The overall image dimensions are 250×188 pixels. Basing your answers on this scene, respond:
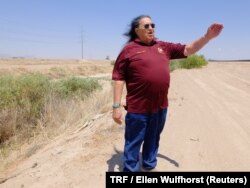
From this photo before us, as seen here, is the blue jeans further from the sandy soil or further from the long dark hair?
the long dark hair

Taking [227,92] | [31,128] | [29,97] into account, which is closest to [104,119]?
[31,128]

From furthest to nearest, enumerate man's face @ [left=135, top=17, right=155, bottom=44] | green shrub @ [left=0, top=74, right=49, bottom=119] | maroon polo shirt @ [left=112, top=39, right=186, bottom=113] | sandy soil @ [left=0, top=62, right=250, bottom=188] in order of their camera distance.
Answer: green shrub @ [left=0, top=74, right=49, bottom=119]
sandy soil @ [left=0, top=62, right=250, bottom=188]
man's face @ [left=135, top=17, right=155, bottom=44]
maroon polo shirt @ [left=112, top=39, right=186, bottom=113]

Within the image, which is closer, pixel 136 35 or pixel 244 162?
pixel 136 35

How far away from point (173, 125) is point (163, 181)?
133 inches

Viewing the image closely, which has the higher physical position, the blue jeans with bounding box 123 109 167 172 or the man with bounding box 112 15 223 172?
the man with bounding box 112 15 223 172

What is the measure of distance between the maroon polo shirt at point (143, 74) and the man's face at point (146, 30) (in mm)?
76

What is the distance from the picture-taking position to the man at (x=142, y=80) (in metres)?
4.81

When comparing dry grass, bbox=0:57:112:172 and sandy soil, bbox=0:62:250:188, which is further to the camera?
dry grass, bbox=0:57:112:172

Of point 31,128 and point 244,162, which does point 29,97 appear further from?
point 244,162

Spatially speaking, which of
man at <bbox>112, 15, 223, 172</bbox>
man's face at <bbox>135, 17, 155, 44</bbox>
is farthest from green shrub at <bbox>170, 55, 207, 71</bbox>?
man's face at <bbox>135, 17, 155, 44</bbox>

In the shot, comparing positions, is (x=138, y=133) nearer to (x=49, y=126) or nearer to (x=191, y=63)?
(x=49, y=126)

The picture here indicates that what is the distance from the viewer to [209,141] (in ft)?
22.9

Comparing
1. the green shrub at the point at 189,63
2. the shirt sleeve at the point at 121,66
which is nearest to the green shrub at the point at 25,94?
the shirt sleeve at the point at 121,66

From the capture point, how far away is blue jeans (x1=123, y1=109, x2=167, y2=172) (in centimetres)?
498
